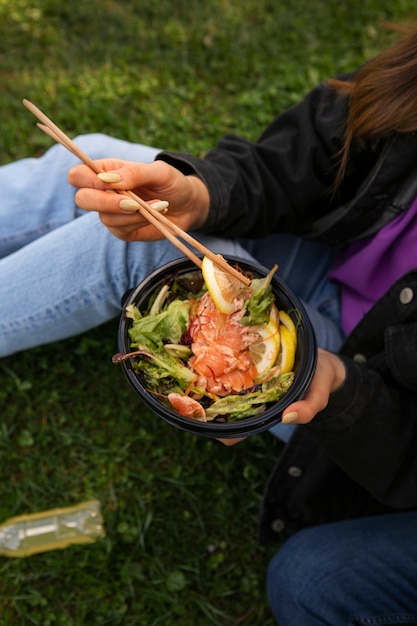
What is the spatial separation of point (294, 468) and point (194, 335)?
30.2 inches

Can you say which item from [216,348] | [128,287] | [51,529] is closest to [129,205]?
[216,348]

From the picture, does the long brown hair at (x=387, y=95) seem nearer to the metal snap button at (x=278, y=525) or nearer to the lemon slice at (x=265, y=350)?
the lemon slice at (x=265, y=350)

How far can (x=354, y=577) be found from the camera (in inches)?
64.1

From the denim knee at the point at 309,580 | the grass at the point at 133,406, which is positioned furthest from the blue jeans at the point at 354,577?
the grass at the point at 133,406

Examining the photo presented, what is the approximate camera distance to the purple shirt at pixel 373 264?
1.60m

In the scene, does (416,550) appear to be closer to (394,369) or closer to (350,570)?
(350,570)

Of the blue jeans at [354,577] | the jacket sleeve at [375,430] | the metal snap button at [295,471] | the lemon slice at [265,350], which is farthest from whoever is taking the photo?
the metal snap button at [295,471]

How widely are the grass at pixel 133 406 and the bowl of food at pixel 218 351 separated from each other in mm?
1016

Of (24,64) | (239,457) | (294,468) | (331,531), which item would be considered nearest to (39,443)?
(239,457)

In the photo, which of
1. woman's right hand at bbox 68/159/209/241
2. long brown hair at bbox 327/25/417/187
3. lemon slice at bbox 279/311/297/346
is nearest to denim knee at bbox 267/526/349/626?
lemon slice at bbox 279/311/297/346

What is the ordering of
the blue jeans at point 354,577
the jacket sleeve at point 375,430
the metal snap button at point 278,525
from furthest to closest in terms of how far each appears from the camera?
the metal snap button at point 278,525, the blue jeans at point 354,577, the jacket sleeve at point 375,430

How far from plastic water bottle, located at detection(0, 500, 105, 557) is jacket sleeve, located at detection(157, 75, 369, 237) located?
122 centimetres

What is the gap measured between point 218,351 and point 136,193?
→ 0.46m

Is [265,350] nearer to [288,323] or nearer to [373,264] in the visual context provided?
[288,323]
